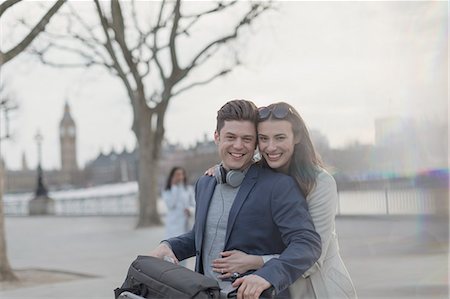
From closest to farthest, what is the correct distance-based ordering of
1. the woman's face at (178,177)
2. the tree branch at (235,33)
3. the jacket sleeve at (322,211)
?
the jacket sleeve at (322,211)
the woman's face at (178,177)
the tree branch at (235,33)

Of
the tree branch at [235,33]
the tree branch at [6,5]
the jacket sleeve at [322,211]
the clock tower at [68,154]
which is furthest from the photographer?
the clock tower at [68,154]

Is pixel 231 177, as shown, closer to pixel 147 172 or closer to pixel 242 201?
pixel 242 201

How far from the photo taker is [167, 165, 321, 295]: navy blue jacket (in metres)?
2.10

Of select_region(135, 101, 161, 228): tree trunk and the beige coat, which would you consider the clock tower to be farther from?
the beige coat

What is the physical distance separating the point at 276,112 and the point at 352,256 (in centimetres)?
786

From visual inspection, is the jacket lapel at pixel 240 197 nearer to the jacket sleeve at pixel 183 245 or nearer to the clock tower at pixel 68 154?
the jacket sleeve at pixel 183 245

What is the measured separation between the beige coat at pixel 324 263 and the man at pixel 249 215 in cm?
6

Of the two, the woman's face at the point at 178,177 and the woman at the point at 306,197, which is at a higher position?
the woman at the point at 306,197

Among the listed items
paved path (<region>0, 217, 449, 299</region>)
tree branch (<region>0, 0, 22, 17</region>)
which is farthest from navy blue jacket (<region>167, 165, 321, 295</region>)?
tree branch (<region>0, 0, 22, 17</region>)

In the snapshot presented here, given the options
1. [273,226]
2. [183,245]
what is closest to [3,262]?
[183,245]

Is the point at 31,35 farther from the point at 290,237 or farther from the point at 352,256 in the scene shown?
the point at 290,237

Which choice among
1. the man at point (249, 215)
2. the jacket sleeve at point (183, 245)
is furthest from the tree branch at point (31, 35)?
the man at point (249, 215)

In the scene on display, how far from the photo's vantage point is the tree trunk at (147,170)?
19062 mm

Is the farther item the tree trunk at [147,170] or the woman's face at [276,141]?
the tree trunk at [147,170]
